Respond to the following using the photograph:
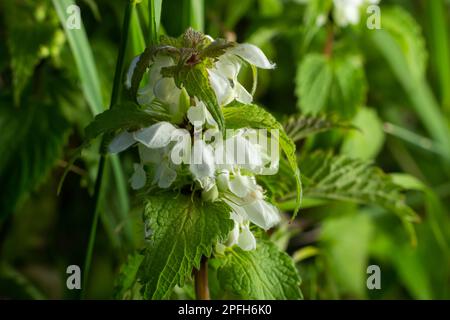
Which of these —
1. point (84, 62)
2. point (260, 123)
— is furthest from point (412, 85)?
point (260, 123)

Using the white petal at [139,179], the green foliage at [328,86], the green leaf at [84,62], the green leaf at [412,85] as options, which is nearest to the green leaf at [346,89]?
the green foliage at [328,86]

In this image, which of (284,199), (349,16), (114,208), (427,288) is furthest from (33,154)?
(427,288)

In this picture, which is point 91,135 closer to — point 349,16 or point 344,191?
point 344,191

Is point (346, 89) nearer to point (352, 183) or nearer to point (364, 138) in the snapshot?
point (364, 138)

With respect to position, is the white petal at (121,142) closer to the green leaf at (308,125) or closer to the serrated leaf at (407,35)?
the green leaf at (308,125)

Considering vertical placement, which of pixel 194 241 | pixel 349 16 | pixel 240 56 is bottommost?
pixel 194 241
